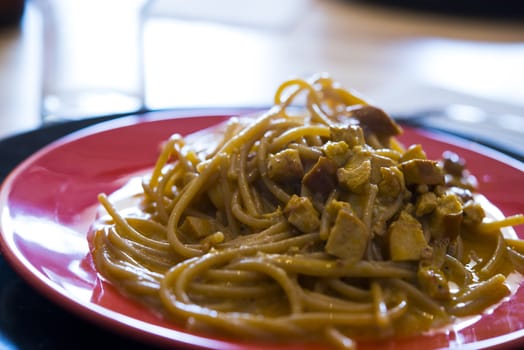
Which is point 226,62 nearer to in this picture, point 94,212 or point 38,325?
point 94,212

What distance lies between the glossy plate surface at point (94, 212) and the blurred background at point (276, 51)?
86 centimetres

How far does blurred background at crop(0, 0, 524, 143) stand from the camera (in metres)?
4.40

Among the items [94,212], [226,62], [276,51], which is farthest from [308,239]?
[276,51]

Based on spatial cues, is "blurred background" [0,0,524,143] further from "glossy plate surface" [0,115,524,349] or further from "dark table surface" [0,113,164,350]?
"dark table surface" [0,113,164,350]

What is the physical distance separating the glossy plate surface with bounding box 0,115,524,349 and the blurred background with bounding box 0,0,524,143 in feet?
2.81

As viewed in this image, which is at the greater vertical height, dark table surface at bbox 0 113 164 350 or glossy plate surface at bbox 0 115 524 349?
glossy plate surface at bbox 0 115 524 349

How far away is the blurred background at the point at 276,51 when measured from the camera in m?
4.40

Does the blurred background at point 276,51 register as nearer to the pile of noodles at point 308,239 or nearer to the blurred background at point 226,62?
the blurred background at point 226,62

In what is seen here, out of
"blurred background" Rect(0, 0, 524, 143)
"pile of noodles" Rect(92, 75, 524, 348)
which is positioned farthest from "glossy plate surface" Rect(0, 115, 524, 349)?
"blurred background" Rect(0, 0, 524, 143)

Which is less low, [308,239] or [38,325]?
[308,239]

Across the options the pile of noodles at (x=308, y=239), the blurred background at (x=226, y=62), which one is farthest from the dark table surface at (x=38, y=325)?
the pile of noodles at (x=308, y=239)

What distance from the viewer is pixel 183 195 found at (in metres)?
2.76

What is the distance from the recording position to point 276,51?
6902 mm

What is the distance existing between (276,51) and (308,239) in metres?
4.67
